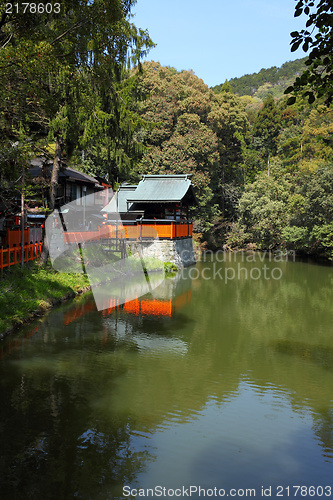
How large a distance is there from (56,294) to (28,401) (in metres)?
9.44

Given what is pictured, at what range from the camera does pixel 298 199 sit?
4144 centimetres

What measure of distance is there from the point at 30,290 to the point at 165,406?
9.56 meters

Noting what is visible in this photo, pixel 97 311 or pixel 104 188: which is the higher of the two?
pixel 104 188

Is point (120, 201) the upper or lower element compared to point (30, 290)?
upper

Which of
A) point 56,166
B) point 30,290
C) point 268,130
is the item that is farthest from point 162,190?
point 268,130

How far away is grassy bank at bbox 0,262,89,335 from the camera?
1411cm

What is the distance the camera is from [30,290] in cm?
1650

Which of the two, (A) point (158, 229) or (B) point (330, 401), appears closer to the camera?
(B) point (330, 401)

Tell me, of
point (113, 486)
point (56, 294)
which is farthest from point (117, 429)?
point (56, 294)

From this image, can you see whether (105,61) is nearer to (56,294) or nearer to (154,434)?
(56,294)

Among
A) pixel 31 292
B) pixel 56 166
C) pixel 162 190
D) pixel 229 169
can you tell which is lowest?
pixel 31 292

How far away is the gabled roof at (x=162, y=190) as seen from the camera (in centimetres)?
3173

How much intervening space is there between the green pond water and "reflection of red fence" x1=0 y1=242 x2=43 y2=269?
2.85 m

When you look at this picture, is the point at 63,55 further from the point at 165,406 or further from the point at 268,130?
the point at 268,130
